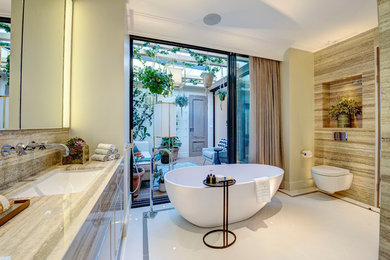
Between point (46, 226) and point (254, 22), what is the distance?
9.95 feet

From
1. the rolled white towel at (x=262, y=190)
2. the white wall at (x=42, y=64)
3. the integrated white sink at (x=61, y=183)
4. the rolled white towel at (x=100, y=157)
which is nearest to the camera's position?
the integrated white sink at (x=61, y=183)

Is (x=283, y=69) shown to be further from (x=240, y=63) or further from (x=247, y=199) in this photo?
(x=247, y=199)

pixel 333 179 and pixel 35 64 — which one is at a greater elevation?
pixel 35 64

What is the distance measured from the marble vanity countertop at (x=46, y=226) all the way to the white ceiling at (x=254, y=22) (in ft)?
7.42

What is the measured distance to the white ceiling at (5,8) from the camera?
3.53 ft

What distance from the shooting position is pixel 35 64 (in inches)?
51.0

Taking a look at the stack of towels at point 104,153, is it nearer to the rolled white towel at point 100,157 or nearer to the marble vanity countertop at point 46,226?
the rolled white towel at point 100,157

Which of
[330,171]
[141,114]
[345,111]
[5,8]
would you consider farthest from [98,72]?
[345,111]

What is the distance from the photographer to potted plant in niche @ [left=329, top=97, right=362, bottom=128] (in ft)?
9.46

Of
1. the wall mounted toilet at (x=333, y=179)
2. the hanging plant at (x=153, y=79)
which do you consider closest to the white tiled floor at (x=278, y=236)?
the wall mounted toilet at (x=333, y=179)

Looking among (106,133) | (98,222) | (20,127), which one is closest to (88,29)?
(106,133)

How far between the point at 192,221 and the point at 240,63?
9.53ft

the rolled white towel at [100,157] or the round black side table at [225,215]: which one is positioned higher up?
the rolled white towel at [100,157]

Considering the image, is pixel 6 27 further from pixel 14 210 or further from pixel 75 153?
pixel 14 210
